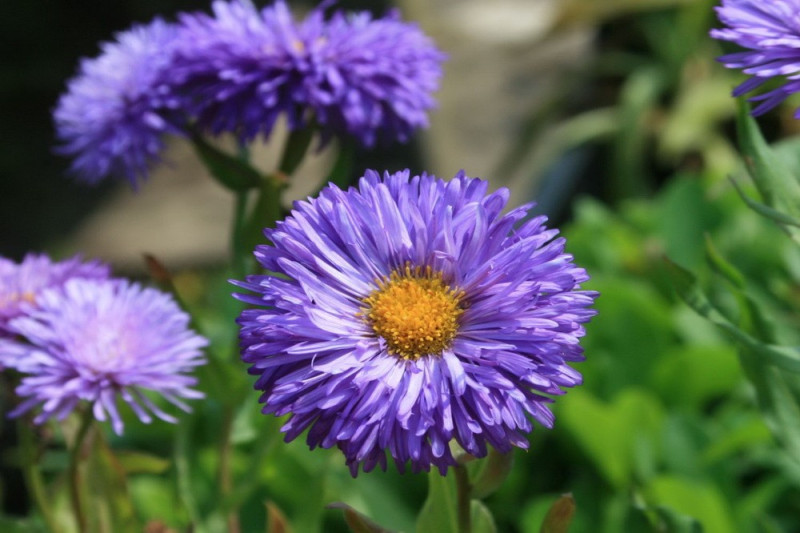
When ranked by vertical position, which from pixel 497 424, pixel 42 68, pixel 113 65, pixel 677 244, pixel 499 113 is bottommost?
pixel 497 424

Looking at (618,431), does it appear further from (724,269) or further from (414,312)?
(414,312)

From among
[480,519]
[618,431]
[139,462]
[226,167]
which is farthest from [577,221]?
[480,519]

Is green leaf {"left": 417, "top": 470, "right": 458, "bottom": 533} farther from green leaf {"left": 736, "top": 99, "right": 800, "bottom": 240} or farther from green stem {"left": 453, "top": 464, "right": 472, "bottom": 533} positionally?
green leaf {"left": 736, "top": 99, "right": 800, "bottom": 240}

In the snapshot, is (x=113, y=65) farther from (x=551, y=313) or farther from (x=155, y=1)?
(x=155, y=1)

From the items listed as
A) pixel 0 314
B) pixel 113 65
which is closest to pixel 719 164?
pixel 113 65

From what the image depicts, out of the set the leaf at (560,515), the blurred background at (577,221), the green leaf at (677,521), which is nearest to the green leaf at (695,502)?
the blurred background at (577,221)

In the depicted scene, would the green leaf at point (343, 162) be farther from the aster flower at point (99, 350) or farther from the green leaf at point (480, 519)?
the green leaf at point (480, 519)
